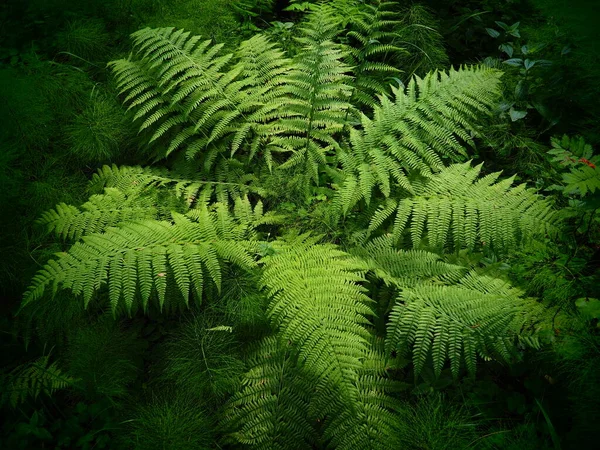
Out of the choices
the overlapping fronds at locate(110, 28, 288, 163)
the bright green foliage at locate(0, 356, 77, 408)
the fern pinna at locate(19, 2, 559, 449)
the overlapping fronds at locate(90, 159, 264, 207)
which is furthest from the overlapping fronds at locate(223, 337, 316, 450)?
the overlapping fronds at locate(110, 28, 288, 163)

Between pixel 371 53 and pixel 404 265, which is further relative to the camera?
pixel 371 53

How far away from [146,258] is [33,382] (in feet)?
3.04

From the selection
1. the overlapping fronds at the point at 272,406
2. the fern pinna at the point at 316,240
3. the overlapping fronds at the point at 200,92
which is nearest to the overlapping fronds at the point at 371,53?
the fern pinna at the point at 316,240

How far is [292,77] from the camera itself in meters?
2.80

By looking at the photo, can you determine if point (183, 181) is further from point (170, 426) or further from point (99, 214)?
point (170, 426)

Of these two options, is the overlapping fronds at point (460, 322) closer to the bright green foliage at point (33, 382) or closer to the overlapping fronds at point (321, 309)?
the overlapping fronds at point (321, 309)

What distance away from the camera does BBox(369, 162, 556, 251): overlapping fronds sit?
6.98 feet

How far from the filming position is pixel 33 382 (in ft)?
6.93

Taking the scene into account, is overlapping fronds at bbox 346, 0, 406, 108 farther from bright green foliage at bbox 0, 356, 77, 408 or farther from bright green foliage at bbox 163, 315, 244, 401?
bright green foliage at bbox 0, 356, 77, 408

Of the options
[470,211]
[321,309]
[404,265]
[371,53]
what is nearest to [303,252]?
[321,309]

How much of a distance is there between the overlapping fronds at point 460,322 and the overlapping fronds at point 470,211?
27 centimetres

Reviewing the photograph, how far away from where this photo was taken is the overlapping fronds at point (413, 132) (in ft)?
8.01

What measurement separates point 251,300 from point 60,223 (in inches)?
47.9

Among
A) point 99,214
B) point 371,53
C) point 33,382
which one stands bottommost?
point 33,382
